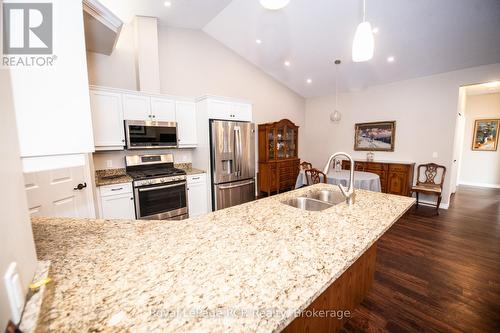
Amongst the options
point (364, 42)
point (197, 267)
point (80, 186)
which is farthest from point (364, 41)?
point (80, 186)

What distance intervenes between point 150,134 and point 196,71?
5.86 ft

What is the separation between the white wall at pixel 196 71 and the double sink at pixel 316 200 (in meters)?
2.93

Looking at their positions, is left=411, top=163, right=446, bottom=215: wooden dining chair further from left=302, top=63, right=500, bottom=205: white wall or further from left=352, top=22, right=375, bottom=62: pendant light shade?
left=352, top=22, right=375, bottom=62: pendant light shade

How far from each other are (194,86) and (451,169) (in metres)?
5.57

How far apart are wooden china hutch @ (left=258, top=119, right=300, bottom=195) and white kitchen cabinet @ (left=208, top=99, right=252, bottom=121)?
1122 millimetres

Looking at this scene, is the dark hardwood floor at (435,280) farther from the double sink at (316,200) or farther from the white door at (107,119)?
the white door at (107,119)

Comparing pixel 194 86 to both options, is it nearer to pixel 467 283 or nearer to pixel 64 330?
pixel 64 330

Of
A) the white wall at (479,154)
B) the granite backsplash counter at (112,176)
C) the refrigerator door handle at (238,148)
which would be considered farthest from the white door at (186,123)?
the white wall at (479,154)

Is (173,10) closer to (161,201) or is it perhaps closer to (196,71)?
(196,71)

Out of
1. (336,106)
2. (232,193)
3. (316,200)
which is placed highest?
(336,106)

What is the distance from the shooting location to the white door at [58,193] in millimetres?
1733

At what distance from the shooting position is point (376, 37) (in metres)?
3.51

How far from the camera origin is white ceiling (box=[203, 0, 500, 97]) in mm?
2943

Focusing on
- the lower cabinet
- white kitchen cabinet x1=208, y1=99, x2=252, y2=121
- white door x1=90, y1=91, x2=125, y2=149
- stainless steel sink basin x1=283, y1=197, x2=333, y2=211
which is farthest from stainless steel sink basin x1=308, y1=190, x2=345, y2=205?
white door x1=90, y1=91, x2=125, y2=149
